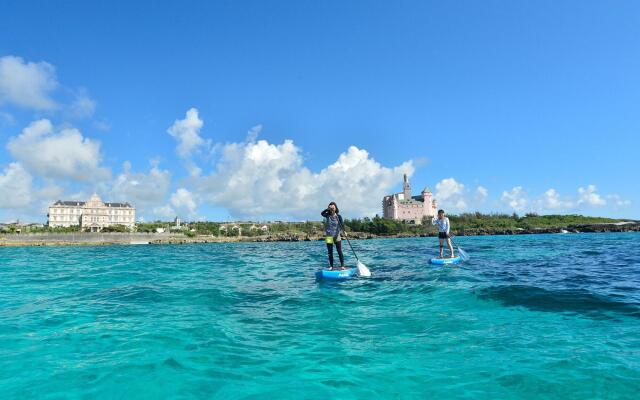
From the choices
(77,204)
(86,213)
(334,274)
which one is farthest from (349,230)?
(334,274)

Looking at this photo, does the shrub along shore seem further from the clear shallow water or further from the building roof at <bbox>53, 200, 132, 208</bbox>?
the clear shallow water

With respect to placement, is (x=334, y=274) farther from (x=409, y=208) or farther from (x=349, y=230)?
(x=409, y=208)

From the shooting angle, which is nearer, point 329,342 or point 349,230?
point 329,342

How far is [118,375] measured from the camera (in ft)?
18.1

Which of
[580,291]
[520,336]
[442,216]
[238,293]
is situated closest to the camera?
[520,336]

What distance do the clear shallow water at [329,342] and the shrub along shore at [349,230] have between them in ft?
347

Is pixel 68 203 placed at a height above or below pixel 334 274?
above

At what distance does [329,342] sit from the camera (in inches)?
278

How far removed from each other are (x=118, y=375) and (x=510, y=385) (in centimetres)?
538

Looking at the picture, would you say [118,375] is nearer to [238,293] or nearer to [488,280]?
[238,293]

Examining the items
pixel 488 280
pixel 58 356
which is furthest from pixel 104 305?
pixel 488 280

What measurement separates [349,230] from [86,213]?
11739 centimetres

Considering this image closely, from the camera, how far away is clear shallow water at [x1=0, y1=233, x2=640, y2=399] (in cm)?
511

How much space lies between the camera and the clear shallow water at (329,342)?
5109 mm
